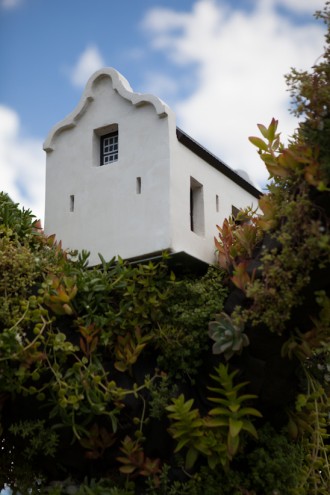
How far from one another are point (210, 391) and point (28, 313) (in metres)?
2.11

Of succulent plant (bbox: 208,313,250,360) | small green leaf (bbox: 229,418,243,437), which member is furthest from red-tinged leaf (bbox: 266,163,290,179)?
small green leaf (bbox: 229,418,243,437)

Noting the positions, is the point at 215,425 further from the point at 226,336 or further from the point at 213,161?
the point at 213,161

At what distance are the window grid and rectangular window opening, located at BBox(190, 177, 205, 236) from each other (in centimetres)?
110

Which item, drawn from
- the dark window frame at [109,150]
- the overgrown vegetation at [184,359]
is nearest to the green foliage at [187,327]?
the overgrown vegetation at [184,359]

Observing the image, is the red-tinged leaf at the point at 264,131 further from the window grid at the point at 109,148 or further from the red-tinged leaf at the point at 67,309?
the red-tinged leaf at the point at 67,309

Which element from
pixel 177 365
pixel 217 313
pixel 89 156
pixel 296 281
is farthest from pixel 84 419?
pixel 89 156

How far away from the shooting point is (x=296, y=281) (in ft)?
20.6

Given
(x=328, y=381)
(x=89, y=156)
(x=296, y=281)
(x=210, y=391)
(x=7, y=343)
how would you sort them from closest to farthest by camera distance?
(x=296, y=281), (x=7, y=343), (x=210, y=391), (x=328, y=381), (x=89, y=156)

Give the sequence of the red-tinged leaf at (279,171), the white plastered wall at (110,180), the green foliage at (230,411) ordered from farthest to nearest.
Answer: the white plastered wall at (110,180) → the green foliage at (230,411) → the red-tinged leaf at (279,171)

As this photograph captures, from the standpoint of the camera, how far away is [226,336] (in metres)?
6.85

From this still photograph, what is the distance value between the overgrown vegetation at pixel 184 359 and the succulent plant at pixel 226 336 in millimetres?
13

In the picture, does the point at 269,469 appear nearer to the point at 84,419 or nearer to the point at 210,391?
the point at 210,391

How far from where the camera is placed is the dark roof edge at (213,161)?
850 centimetres

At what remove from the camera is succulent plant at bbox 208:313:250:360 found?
6.82 meters
